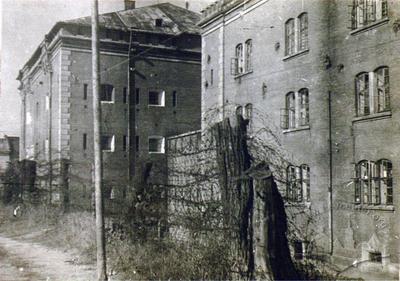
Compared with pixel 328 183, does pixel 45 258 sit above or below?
below

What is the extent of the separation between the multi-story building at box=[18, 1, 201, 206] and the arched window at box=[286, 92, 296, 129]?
38.6 ft

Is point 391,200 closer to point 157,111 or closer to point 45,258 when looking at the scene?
point 45,258

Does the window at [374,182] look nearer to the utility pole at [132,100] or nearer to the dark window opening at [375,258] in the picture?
the dark window opening at [375,258]

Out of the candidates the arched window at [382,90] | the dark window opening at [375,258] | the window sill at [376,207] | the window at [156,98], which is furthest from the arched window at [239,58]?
the dark window opening at [375,258]

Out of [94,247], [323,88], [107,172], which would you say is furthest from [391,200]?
[107,172]

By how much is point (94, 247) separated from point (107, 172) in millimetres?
16975

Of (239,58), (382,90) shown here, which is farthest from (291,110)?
(239,58)

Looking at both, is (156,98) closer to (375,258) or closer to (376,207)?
(376,207)

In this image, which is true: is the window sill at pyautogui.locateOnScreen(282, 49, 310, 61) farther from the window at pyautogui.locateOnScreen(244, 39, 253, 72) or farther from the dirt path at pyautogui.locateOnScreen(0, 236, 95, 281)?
the dirt path at pyautogui.locateOnScreen(0, 236, 95, 281)

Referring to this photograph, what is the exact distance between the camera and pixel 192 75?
3725cm

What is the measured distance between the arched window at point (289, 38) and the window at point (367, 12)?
409cm

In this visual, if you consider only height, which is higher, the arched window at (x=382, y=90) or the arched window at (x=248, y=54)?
the arched window at (x=248, y=54)

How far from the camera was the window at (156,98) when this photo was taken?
35781 mm

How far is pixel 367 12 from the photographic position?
17766mm
